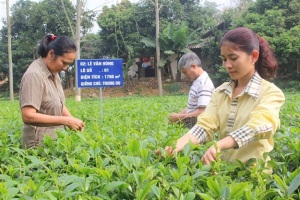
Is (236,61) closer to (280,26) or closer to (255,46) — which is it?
(255,46)

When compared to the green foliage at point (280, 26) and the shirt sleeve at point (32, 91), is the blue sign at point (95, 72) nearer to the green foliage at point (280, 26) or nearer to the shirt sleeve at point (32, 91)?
the shirt sleeve at point (32, 91)

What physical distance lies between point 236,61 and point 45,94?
137 cm

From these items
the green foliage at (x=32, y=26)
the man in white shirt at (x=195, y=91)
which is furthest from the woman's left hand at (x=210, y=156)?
the green foliage at (x=32, y=26)

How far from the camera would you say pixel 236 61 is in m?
1.78

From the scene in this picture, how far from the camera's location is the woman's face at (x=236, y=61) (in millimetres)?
1774

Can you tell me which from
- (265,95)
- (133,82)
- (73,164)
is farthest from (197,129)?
(133,82)

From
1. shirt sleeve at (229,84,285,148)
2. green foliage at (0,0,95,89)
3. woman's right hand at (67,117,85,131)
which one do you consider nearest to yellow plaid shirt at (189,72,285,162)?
shirt sleeve at (229,84,285,148)

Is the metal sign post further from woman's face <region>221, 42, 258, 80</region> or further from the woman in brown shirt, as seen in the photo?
woman's face <region>221, 42, 258, 80</region>

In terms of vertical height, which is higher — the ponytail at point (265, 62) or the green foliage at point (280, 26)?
the green foliage at point (280, 26)

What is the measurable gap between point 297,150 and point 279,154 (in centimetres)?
10

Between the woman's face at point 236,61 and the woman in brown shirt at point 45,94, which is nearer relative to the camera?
the woman's face at point 236,61

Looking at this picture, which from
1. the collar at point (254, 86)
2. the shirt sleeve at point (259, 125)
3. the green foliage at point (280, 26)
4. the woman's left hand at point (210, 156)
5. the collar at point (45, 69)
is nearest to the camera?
the woman's left hand at point (210, 156)

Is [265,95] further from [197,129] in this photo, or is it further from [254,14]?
[254,14]

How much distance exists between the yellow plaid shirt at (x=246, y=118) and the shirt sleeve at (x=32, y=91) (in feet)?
3.67
